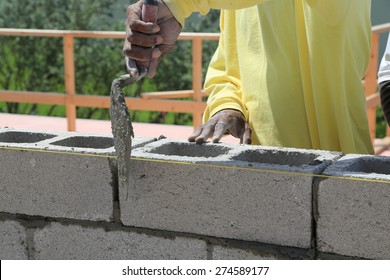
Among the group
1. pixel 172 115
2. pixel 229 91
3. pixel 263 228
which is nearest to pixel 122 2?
pixel 172 115

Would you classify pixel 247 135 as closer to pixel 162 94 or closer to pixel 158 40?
pixel 158 40

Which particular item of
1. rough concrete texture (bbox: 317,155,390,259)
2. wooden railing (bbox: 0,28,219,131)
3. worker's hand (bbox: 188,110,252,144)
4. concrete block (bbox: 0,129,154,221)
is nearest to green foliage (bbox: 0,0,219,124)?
wooden railing (bbox: 0,28,219,131)

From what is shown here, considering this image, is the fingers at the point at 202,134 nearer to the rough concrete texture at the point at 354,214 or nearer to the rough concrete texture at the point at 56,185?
the rough concrete texture at the point at 56,185

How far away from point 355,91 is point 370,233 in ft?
2.88

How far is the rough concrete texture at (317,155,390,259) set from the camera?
253 cm

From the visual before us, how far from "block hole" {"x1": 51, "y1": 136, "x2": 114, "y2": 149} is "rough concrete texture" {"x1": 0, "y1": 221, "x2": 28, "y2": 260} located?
36cm

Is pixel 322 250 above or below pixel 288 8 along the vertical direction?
below

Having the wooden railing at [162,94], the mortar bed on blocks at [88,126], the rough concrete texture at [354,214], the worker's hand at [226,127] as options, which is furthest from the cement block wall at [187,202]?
the mortar bed on blocks at [88,126]

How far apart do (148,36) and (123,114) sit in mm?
295

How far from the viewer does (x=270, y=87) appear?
329 cm

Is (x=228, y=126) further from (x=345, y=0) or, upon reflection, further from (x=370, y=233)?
(x=370, y=233)

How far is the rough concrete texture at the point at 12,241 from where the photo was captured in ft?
10.4

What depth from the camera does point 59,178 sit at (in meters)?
3.02

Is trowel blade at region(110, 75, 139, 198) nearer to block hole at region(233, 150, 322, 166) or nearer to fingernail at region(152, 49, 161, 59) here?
fingernail at region(152, 49, 161, 59)
